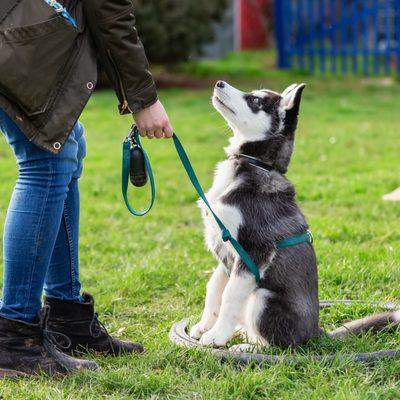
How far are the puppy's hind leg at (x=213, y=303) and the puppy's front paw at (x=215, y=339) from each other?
19 cm

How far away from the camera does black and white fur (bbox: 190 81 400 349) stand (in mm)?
3371

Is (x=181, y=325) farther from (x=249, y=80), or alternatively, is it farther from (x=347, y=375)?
(x=249, y=80)

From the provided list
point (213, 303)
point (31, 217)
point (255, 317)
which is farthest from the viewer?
point (213, 303)

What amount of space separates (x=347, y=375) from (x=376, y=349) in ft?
1.26

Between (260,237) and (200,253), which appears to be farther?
(200,253)

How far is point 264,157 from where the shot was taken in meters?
3.56

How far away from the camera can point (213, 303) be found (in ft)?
11.9

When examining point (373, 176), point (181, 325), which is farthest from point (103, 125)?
point (181, 325)

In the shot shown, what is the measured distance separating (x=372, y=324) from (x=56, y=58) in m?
1.82

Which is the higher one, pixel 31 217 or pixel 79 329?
pixel 31 217

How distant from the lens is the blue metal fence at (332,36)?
Result: 1491 centimetres

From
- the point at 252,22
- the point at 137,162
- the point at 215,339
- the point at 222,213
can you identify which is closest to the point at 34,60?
the point at 137,162

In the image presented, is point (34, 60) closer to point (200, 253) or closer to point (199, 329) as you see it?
point (199, 329)

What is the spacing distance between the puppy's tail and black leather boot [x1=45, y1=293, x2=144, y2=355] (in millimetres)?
909
